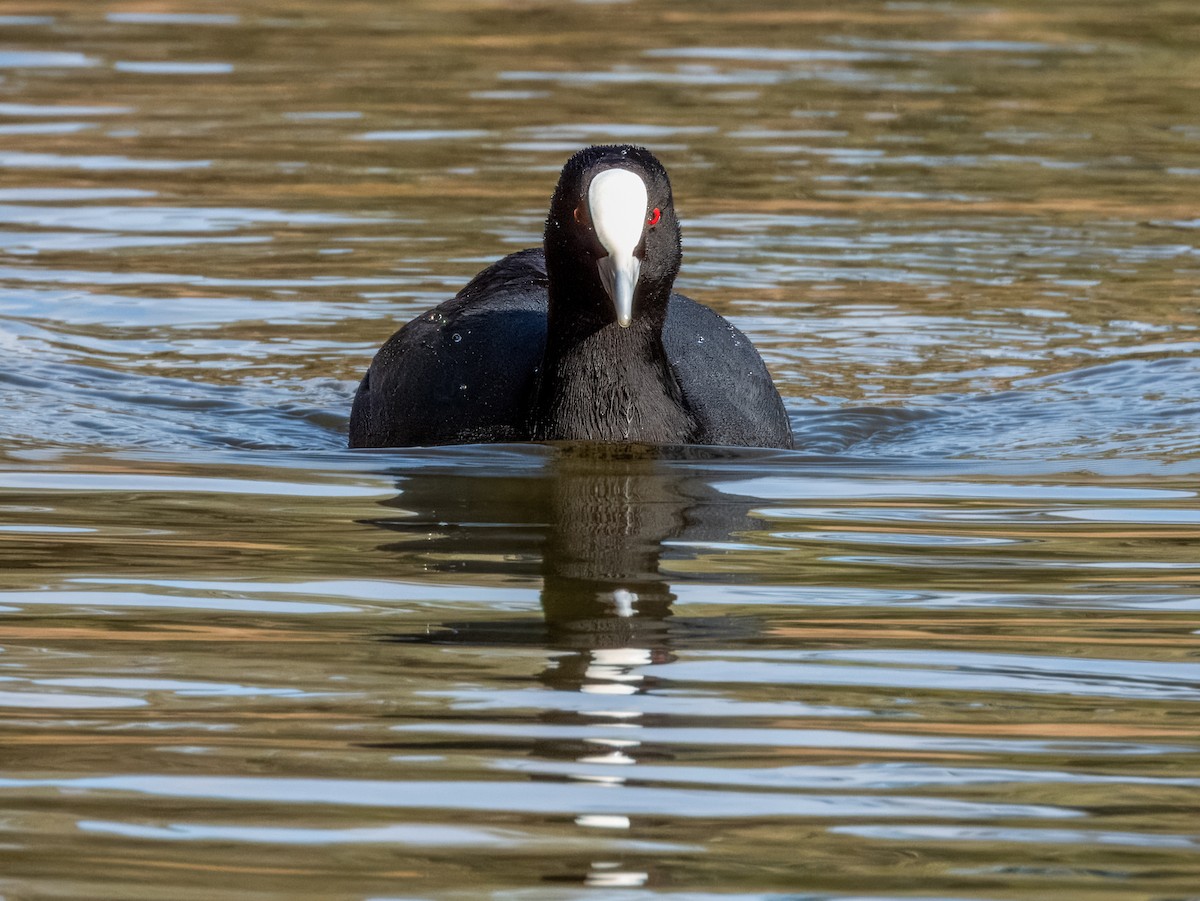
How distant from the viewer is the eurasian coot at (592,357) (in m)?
5.61

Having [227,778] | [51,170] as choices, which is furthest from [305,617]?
[51,170]

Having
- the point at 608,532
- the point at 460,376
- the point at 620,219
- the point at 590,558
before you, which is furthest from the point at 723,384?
the point at 590,558

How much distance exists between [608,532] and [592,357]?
105 cm

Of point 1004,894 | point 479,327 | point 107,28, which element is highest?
point 107,28

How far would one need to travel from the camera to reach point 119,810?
3182 millimetres

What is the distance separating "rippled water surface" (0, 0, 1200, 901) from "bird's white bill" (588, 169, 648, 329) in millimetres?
498

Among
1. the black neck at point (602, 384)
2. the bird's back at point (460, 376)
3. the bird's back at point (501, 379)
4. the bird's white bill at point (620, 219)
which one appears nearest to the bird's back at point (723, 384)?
the bird's back at point (501, 379)

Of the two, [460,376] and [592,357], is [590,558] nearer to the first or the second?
[592,357]

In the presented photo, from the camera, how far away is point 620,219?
5.48m

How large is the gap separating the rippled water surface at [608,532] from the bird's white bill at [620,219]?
1.63ft

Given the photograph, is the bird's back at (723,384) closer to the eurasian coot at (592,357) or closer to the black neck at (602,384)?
the eurasian coot at (592,357)

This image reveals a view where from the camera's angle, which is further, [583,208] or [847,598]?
[583,208]

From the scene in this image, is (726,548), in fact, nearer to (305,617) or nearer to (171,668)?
(305,617)

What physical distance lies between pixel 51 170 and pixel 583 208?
598 cm
